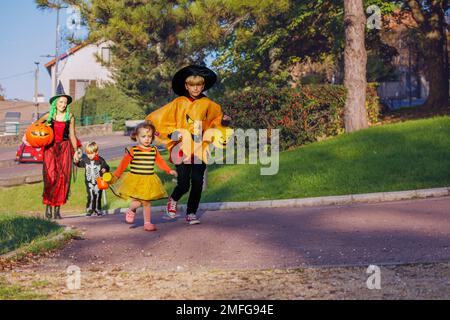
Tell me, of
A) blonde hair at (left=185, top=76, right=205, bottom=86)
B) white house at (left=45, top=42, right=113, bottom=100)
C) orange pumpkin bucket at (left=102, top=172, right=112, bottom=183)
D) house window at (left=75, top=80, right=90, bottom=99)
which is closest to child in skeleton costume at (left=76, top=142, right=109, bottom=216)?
orange pumpkin bucket at (left=102, top=172, right=112, bottom=183)

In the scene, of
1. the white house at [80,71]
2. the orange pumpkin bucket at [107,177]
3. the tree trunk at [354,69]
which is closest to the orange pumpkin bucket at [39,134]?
the orange pumpkin bucket at [107,177]

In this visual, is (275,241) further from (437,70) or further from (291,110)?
(437,70)

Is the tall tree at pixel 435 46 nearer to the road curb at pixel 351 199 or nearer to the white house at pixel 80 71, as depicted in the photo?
the road curb at pixel 351 199

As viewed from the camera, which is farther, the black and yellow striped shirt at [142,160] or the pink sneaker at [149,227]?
the pink sneaker at [149,227]

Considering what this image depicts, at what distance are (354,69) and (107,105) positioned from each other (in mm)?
39383

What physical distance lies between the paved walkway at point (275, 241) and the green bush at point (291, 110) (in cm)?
869

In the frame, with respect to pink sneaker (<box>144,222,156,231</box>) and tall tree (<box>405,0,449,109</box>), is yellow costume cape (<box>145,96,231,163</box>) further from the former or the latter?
tall tree (<box>405,0,449,109</box>)

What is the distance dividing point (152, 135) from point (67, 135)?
1.53 meters

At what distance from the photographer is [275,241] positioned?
868 centimetres

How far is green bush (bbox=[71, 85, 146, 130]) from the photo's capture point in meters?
58.3

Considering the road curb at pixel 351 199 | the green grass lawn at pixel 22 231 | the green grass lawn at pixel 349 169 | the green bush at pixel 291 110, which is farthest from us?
the green bush at pixel 291 110

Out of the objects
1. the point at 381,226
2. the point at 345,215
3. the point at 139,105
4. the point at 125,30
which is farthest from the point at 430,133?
Answer: the point at 139,105

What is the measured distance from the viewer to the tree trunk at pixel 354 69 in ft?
68.8
